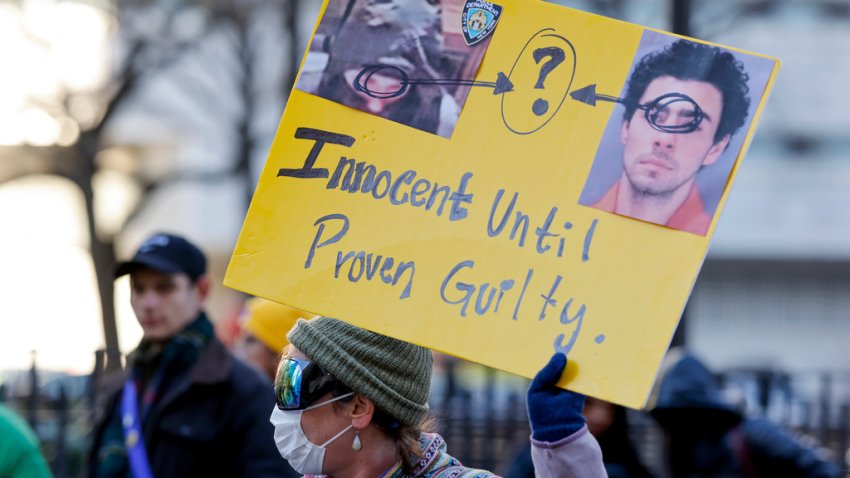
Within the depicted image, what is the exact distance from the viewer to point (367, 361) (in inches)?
112

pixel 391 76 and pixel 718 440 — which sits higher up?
pixel 391 76

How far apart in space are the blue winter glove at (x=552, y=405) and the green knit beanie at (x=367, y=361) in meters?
0.43

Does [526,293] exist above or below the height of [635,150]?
below

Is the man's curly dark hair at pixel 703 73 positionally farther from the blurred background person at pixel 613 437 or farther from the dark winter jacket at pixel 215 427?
the blurred background person at pixel 613 437

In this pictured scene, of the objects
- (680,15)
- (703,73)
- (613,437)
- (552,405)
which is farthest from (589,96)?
(680,15)

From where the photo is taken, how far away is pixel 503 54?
2754 mm

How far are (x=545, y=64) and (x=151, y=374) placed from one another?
8.44ft

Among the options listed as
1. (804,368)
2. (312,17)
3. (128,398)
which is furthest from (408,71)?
(804,368)

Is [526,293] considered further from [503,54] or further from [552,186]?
[503,54]

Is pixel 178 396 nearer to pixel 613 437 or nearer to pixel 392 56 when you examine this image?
pixel 613 437

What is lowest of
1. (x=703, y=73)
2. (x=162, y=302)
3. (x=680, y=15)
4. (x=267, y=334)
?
(x=267, y=334)

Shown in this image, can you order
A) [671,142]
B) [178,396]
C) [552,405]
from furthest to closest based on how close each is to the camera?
[178,396] < [671,142] < [552,405]

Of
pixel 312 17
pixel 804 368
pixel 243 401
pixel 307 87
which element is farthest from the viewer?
pixel 804 368

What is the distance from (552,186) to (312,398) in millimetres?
712
